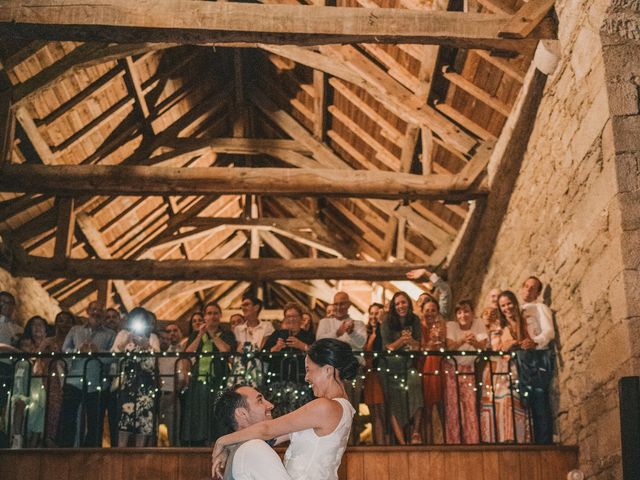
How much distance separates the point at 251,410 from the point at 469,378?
13.5 ft

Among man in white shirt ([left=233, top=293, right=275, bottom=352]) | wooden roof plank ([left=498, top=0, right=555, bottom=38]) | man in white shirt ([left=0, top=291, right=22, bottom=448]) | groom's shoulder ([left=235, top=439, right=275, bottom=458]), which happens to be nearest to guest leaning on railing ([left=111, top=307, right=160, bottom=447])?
man in white shirt ([left=233, top=293, right=275, bottom=352])

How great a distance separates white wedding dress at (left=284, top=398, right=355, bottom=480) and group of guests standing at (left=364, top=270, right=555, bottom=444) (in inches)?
138

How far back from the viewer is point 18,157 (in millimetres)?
10125

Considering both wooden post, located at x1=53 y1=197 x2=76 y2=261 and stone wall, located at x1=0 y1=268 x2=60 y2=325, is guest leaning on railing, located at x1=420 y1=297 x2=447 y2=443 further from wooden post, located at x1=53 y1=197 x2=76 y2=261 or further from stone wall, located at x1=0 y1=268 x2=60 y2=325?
stone wall, located at x1=0 y1=268 x2=60 y2=325

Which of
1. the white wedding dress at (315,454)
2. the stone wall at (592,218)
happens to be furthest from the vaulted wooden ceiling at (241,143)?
the white wedding dress at (315,454)

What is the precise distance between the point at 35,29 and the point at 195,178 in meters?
3.36

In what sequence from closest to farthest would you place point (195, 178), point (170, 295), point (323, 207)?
point (195, 178), point (323, 207), point (170, 295)

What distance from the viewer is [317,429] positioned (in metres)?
3.12

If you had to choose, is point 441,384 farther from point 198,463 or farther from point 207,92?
point 207,92

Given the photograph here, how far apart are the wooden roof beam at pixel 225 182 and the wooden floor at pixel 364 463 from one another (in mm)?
3532

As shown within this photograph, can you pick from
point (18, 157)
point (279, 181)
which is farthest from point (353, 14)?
point (18, 157)

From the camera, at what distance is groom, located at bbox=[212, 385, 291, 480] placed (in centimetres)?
280

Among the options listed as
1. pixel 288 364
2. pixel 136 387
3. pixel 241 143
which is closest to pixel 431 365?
pixel 288 364

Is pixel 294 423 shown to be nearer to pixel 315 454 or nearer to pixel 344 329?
pixel 315 454
